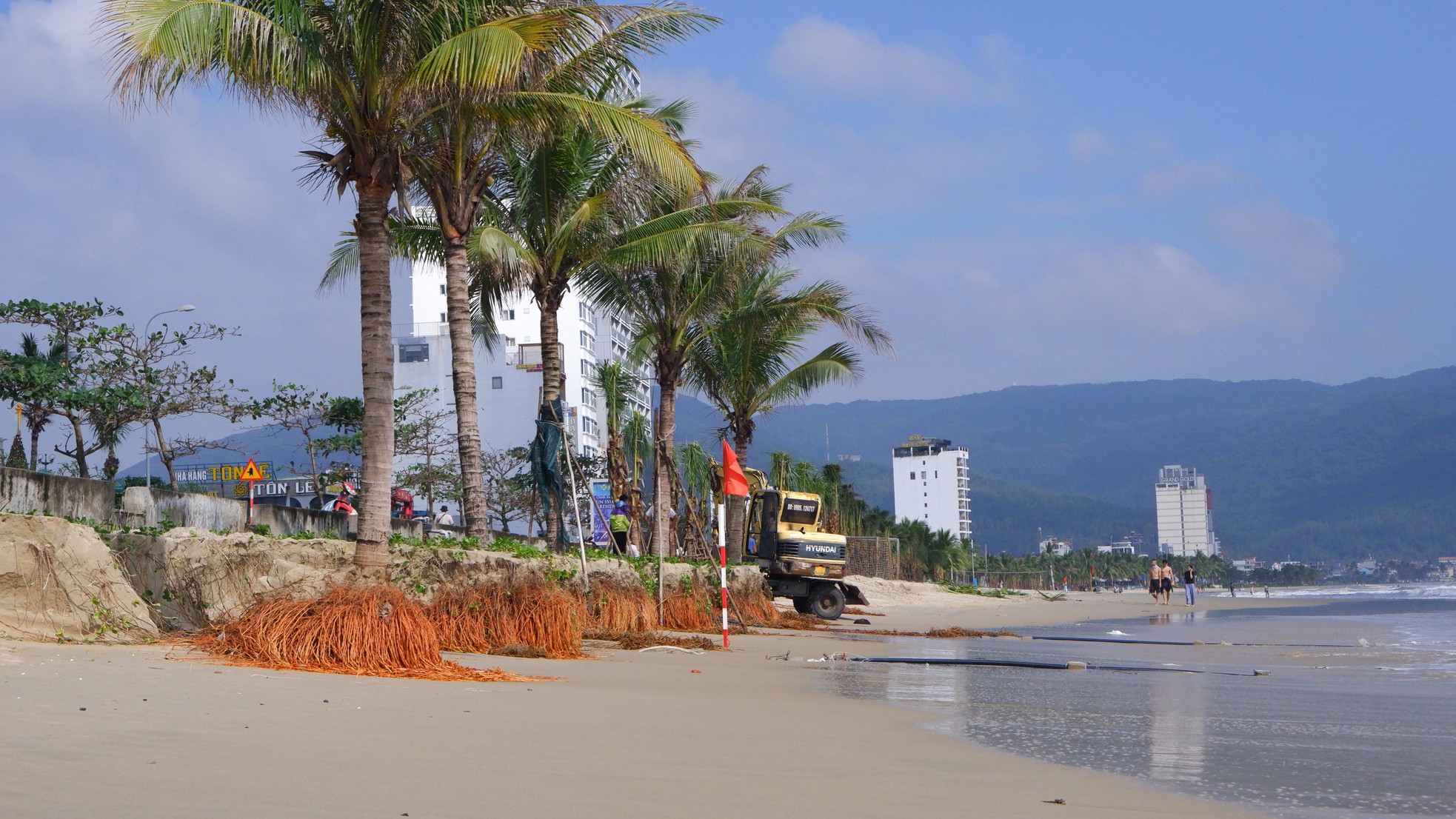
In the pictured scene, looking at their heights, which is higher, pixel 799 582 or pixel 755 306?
pixel 755 306

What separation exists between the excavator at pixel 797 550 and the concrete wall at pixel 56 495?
14.2 m

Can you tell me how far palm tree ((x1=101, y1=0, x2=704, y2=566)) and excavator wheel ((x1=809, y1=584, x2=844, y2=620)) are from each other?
14547mm

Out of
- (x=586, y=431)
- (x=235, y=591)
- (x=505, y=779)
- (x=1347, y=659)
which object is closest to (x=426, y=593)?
(x=235, y=591)

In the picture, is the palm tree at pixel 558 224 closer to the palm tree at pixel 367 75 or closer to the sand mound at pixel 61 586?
the palm tree at pixel 367 75

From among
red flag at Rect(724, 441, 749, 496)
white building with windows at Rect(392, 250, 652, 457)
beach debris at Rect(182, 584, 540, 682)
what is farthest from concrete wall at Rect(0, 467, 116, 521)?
white building with windows at Rect(392, 250, 652, 457)

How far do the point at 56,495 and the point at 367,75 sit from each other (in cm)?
472

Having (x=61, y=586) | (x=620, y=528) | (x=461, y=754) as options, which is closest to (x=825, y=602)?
(x=620, y=528)

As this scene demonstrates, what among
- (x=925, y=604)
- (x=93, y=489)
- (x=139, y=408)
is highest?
(x=139, y=408)

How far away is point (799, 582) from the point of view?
81.7 ft

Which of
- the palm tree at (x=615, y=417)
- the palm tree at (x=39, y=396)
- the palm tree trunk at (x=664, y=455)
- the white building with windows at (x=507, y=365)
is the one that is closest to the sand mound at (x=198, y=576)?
the palm tree trunk at (x=664, y=455)

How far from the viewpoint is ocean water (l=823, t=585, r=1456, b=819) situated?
17.2 ft

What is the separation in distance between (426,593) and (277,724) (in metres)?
7.06

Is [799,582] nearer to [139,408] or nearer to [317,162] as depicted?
[317,162]

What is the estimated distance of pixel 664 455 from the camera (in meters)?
23.3
